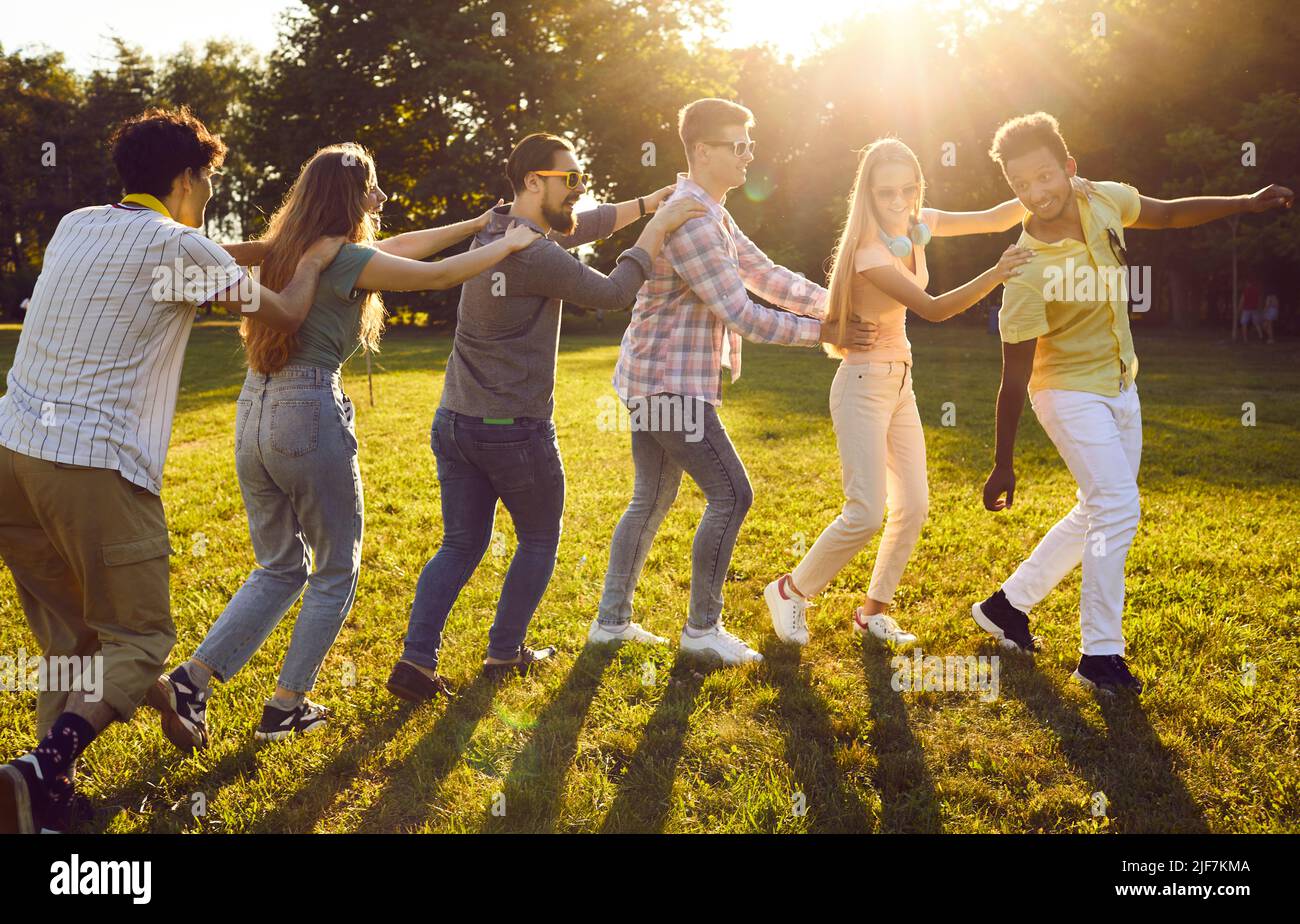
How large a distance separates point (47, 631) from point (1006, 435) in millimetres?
3993

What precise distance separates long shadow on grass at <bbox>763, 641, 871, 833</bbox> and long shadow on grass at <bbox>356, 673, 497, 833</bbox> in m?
1.34

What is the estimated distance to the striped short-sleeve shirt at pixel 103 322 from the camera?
10.1 feet

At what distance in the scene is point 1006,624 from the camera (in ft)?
16.6

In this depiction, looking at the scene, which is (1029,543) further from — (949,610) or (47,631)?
(47,631)

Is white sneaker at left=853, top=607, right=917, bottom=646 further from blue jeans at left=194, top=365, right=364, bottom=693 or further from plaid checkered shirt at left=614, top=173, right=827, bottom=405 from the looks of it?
blue jeans at left=194, top=365, right=364, bottom=693

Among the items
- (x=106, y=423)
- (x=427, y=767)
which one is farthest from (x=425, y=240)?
(x=427, y=767)

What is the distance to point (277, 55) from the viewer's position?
116ft

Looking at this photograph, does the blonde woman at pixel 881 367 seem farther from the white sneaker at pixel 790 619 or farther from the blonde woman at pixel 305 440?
the blonde woman at pixel 305 440

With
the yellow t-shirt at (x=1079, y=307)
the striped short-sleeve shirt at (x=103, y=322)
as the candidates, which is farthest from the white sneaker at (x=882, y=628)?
the striped short-sleeve shirt at (x=103, y=322)

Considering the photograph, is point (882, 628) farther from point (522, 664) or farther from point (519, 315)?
point (519, 315)

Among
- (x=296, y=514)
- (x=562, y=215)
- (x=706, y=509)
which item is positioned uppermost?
(x=562, y=215)

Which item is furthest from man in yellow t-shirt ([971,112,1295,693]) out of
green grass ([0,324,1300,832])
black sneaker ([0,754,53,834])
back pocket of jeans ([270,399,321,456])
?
black sneaker ([0,754,53,834])

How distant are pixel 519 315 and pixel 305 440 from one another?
102 centimetres

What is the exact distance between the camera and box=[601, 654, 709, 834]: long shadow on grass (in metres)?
3.49
